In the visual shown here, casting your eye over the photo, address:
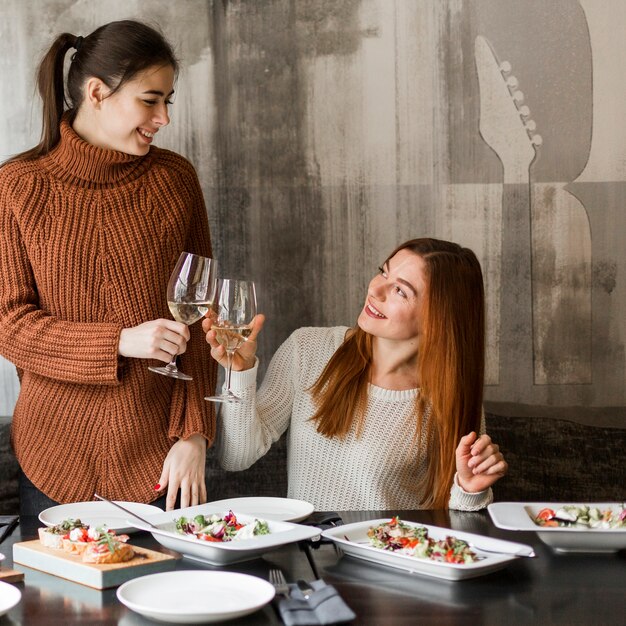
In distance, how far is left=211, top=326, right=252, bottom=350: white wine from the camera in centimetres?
169

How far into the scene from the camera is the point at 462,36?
2.80 m

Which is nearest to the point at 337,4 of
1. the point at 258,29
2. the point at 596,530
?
the point at 258,29

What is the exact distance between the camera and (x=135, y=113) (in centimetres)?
201

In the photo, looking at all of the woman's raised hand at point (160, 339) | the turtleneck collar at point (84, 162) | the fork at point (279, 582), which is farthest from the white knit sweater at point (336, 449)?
the fork at point (279, 582)

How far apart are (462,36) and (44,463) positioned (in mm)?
1739

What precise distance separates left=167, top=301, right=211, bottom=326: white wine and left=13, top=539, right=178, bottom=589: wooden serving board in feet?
1.50

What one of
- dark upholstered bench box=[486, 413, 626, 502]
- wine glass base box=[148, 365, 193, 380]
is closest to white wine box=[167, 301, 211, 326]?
wine glass base box=[148, 365, 193, 380]

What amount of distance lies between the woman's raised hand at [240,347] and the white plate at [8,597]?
2.06 ft

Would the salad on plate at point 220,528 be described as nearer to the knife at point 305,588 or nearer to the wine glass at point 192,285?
the knife at point 305,588

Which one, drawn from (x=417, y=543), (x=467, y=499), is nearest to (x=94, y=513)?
(x=417, y=543)

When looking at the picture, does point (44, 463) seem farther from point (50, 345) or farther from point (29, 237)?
point (29, 237)

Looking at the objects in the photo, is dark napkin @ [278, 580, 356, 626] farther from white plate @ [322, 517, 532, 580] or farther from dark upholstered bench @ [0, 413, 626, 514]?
dark upholstered bench @ [0, 413, 626, 514]

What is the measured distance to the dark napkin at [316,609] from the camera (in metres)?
1.12

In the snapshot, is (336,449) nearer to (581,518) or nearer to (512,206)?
(581,518)
